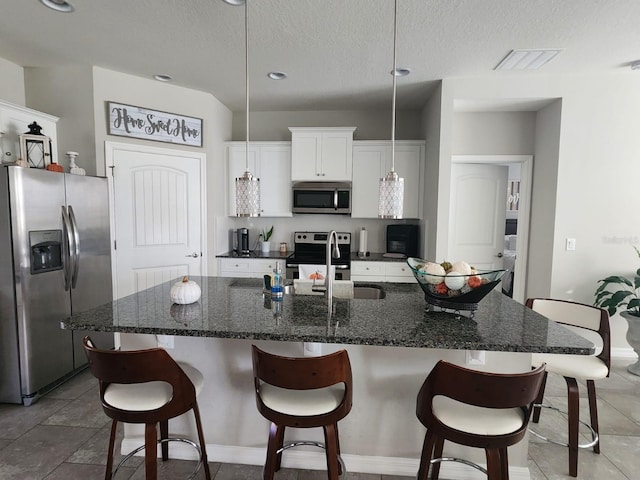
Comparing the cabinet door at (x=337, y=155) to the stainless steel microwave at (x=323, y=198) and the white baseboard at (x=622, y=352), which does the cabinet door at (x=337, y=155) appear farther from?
the white baseboard at (x=622, y=352)

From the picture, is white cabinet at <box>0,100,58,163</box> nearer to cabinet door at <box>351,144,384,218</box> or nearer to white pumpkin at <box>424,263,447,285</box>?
cabinet door at <box>351,144,384,218</box>

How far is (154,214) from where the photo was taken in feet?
12.0

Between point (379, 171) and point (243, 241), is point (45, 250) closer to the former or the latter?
point (243, 241)

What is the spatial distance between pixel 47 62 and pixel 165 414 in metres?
3.30

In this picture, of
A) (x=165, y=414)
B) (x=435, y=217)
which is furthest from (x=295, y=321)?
(x=435, y=217)

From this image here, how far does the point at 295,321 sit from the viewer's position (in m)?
1.61

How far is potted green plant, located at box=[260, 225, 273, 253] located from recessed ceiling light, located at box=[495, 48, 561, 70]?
3.05 meters

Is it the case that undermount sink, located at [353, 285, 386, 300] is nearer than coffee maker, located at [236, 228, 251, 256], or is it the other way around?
undermount sink, located at [353, 285, 386, 300]

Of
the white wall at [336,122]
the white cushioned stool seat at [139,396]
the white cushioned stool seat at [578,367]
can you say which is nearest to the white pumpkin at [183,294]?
the white cushioned stool seat at [139,396]

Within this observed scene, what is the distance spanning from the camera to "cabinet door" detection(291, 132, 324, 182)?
13.9 ft

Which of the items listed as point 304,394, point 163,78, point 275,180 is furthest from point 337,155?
point 304,394

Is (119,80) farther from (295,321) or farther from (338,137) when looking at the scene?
(295,321)

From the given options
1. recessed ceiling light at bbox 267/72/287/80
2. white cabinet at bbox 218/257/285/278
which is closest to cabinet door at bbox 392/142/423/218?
recessed ceiling light at bbox 267/72/287/80

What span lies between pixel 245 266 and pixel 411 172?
2227 millimetres
